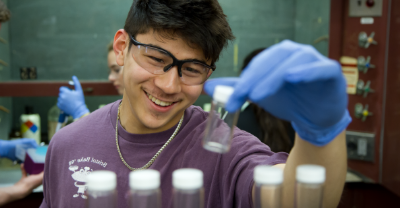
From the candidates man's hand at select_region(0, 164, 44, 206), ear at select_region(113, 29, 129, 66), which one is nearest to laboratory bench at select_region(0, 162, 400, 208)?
man's hand at select_region(0, 164, 44, 206)

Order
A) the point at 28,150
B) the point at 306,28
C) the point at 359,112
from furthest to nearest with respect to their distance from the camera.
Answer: the point at 306,28 < the point at 359,112 < the point at 28,150

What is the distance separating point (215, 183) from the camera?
49.8 inches

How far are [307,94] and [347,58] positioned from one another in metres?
2.35

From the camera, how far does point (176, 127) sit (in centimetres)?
140

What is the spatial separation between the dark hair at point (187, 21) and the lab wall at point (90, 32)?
2.17m

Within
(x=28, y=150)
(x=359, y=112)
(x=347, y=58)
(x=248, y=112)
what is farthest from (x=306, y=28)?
(x=28, y=150)

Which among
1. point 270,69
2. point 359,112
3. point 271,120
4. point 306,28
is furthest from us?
point 306,28

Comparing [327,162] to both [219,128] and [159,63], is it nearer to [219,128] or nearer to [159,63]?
[219,128]

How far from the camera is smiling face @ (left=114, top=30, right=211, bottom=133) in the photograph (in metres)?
1.20

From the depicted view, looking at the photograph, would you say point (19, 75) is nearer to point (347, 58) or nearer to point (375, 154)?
point (347, 58)

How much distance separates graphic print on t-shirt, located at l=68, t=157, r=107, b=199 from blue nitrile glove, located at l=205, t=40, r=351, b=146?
685mm

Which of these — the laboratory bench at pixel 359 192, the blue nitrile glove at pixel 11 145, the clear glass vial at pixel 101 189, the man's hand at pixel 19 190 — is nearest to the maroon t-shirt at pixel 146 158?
the clear glass vial at pixel 101 189

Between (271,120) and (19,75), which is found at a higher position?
(19,75)

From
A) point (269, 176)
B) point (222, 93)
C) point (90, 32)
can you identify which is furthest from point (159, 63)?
point (90, 32)
